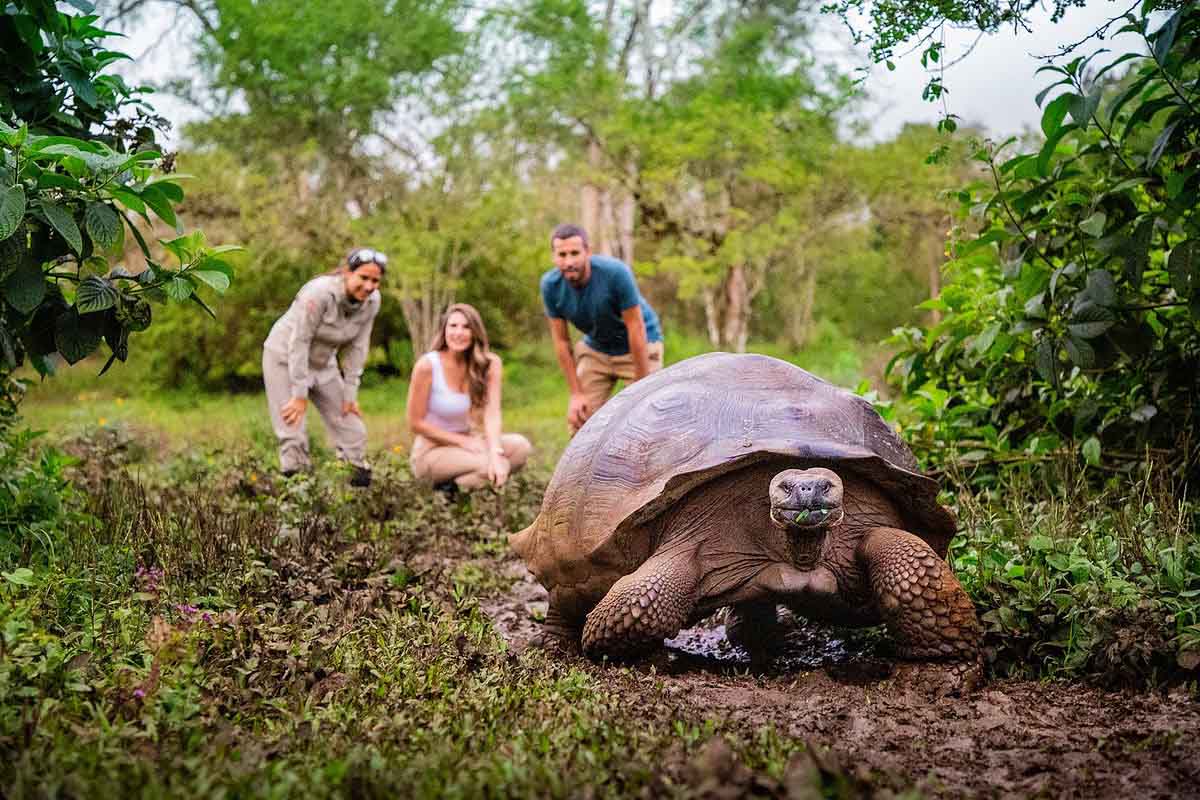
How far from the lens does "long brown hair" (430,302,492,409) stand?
6.29m

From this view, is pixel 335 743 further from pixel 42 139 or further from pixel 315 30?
pixel 315 30

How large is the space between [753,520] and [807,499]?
33 centimetres

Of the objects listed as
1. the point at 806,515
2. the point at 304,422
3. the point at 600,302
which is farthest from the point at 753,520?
the point at 304,422

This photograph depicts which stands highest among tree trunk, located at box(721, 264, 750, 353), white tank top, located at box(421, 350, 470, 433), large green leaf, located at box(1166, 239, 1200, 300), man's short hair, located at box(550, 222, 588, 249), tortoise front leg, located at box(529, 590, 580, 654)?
tree trunk, located at box(721, 264, 750, 353)

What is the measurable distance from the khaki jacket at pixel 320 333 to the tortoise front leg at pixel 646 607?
364 centimetres

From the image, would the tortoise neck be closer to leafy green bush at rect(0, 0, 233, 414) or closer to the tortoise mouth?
the tortoise mouth

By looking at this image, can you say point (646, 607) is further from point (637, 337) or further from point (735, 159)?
point (735, 159)

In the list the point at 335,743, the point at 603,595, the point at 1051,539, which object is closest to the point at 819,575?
the point at 603,595

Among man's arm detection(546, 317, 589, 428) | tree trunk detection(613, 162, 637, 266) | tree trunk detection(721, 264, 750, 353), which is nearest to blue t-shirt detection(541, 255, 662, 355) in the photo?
man's arm detection(546, 317, 589, 428)

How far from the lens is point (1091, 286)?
362 cm

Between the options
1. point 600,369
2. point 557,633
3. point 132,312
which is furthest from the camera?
point 600,369

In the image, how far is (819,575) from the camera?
2.93 meters

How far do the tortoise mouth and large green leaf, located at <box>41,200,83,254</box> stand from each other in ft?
6.23

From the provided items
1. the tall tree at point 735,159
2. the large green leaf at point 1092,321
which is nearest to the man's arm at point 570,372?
the large green leaf at point 1092,321
